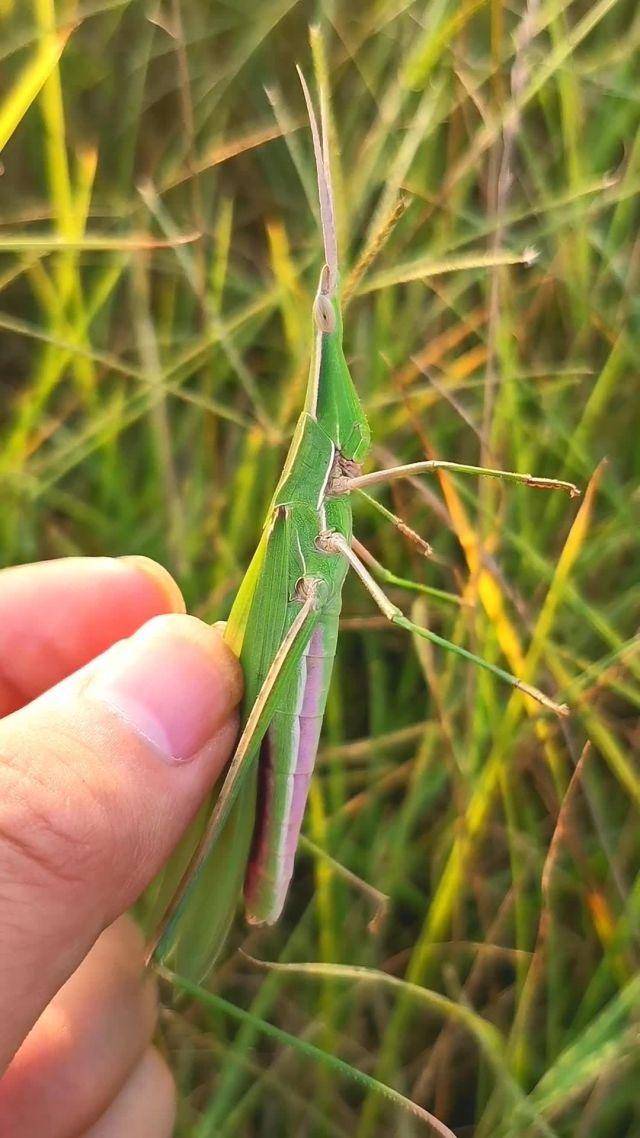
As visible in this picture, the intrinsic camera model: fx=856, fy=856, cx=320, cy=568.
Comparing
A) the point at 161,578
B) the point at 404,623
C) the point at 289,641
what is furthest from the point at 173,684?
the point at 161,578

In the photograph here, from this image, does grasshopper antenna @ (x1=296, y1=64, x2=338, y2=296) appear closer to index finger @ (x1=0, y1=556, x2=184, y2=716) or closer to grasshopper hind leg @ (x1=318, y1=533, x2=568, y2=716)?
grasshopper hind leg @ (x1=318, y1=533, x2=568, y2=716)

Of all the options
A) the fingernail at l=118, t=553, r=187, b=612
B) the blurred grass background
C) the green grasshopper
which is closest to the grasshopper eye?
the green grasshopper

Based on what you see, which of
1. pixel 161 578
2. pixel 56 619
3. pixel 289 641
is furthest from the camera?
pixel 56 619

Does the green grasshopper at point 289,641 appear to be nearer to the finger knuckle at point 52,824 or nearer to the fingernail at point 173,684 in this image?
the fingernail at point 173,684

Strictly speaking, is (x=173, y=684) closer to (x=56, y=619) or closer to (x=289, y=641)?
(x=289, y=641)

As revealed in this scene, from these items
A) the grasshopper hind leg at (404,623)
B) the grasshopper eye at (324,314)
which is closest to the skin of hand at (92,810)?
the grasshopper hind leg at (404,623)

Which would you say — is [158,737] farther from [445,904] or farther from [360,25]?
[360,25]
